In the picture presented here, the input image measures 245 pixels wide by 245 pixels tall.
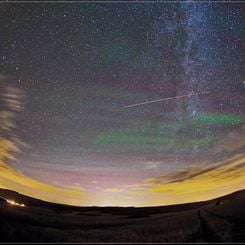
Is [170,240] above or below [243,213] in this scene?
below

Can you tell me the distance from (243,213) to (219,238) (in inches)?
761

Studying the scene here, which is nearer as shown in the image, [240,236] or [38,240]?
[38,240]

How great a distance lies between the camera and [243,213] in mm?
37500

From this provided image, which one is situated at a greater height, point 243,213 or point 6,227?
point 243,213

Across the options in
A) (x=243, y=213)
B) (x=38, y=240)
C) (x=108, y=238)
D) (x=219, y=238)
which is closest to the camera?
(x=38, y=240)

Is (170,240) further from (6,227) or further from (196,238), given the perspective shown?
(6,227)

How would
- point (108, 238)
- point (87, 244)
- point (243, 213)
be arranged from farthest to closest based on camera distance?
point (243, 213) < point (108, 238) < point (87, 244)

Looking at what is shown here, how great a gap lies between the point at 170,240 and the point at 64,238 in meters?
7.58

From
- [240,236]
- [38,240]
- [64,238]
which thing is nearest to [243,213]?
[240,236]

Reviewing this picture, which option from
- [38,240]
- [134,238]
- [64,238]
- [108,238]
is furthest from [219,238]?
[38,240]

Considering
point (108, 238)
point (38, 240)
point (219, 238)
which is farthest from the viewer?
point (108, 238)

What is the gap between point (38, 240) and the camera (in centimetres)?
1928

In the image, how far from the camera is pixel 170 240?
2088 centimetres

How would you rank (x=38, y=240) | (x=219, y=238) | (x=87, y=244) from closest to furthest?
(x=87, y=244) → (x=38, y=240) → (x=219, y=238)
